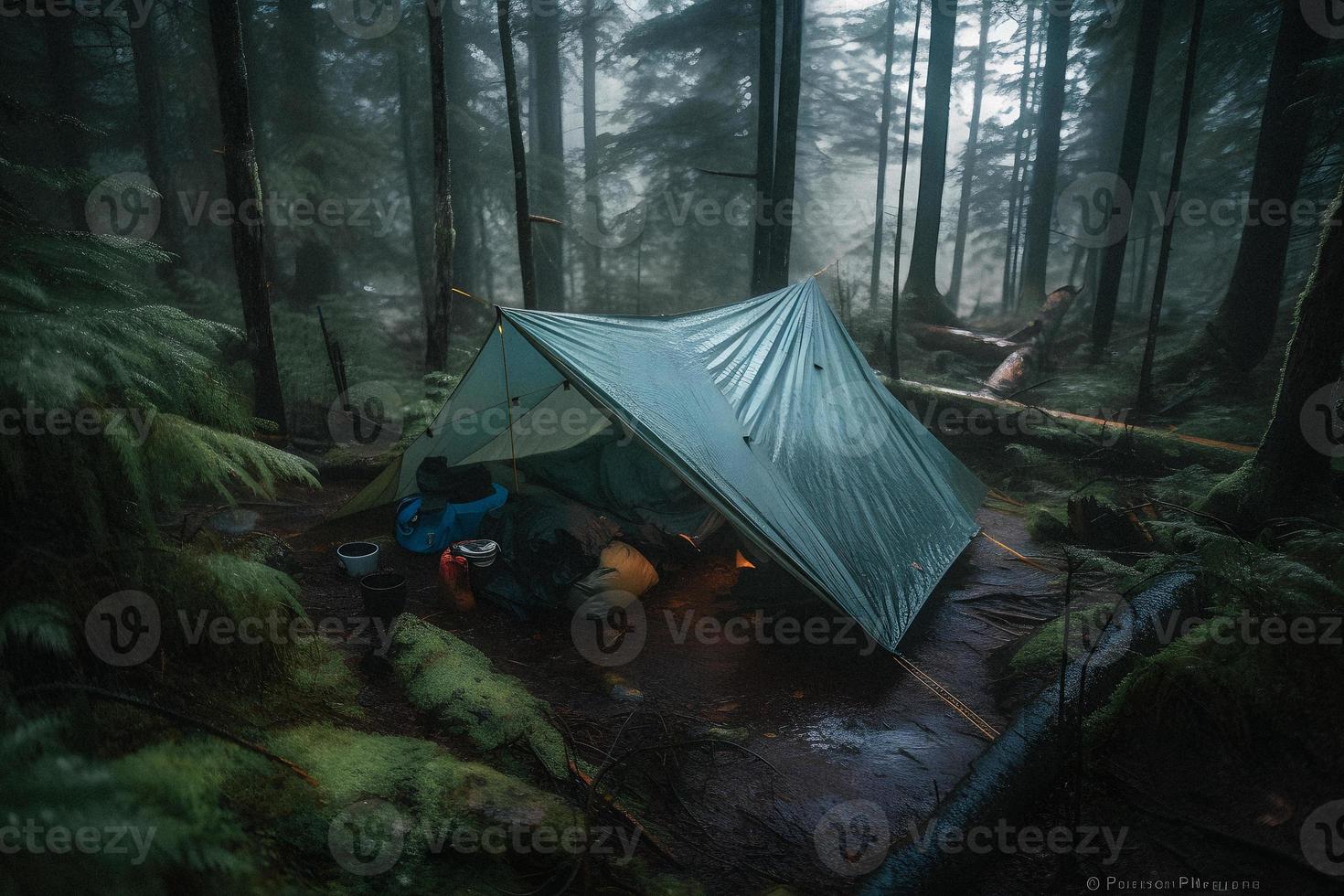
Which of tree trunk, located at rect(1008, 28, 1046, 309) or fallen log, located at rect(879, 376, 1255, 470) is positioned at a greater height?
tree trunk, located at rect(1008, 28, 1046, 309)

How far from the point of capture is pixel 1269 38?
8805 millimetres

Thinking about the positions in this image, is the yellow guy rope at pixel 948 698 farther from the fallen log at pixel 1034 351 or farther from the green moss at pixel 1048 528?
the fallen log at pixel 1034 351

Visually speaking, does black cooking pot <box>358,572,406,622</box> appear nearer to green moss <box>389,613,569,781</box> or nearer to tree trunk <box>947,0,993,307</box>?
green moss <box>389,613,569,781</box>

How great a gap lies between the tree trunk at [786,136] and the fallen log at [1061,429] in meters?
2.70

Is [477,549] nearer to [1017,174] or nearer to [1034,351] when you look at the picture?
[1034,351]

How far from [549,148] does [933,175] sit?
921cm

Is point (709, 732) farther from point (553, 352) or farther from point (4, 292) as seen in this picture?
point (4, 292)

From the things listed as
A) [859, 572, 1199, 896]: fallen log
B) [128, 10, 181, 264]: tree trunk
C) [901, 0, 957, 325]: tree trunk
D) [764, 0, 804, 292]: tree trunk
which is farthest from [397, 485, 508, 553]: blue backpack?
[901, 0, 957, 325]: tree trunk

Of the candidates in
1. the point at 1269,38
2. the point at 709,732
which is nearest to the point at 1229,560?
the point at 709,732

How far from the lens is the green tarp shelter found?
3.88m

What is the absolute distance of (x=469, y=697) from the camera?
2.95 m

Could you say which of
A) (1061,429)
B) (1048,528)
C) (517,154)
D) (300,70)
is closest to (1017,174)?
(1061,429)

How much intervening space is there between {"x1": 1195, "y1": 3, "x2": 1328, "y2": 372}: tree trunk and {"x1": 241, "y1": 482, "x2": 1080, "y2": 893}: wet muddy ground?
19.6ft

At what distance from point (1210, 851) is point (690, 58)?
15798 mm
